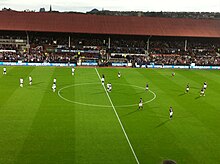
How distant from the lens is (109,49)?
64.1m

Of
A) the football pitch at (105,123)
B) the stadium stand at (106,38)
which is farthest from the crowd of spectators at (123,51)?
the football pitch at (105,123)

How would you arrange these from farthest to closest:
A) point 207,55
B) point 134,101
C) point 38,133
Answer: point 207,55 < point 134,101 < point 38,133

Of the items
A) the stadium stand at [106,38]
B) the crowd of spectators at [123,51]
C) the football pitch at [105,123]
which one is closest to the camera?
the football pitch at [105,123]

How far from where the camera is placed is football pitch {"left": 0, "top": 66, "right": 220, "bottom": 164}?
18.4m

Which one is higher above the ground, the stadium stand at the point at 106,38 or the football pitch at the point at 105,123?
the stadium stand at the point at 106,38

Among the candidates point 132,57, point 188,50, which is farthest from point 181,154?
point 188,50

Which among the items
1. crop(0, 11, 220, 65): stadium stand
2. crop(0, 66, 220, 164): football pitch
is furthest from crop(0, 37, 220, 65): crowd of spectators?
crop(0, 66, 220, 164): football pitch

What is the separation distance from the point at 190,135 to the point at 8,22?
49.1m

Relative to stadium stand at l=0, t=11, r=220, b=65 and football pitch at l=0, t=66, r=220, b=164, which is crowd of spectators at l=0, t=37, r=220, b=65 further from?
football pitch at l=0, t=66, r=220, b=164

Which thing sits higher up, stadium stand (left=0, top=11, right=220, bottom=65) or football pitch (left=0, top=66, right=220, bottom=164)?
stadium stand (left=0, top=11, right=220, bottom=65)

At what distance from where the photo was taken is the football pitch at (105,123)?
18375 millimetres

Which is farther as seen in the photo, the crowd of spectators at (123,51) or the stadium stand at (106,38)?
the stadium stand at (106,38)

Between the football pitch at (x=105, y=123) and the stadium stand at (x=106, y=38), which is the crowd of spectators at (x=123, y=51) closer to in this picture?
the stadium stand at (x=106, y=38)

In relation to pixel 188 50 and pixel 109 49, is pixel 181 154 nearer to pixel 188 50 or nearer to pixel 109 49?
pixel 109 49
